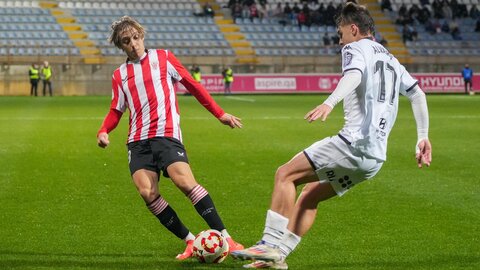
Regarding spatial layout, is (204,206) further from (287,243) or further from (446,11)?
(446,11)

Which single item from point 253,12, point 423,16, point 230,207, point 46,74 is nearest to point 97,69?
point 46,74

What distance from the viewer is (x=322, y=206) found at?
11.0m

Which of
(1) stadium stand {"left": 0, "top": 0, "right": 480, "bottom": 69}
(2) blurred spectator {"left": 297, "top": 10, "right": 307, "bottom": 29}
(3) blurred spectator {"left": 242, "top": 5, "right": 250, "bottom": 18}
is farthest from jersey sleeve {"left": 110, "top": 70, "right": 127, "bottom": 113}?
(3) blurred spectator {"left": 242, "top": 5, "right": 250, "bottom": 18}

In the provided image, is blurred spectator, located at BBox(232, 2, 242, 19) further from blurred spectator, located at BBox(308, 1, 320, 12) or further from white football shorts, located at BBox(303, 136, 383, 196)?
white football shorts, located at BBox(303, 136, 383, 196)

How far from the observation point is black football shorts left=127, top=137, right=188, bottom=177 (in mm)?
7636

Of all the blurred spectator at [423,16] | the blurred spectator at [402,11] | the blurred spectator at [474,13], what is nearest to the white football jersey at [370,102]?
the blurred spectator at [402,11]

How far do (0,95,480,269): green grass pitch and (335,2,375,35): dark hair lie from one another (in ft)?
6.25

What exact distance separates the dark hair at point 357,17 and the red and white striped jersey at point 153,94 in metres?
1.42

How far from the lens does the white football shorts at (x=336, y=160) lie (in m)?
6.80

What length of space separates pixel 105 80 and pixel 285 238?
144 feet

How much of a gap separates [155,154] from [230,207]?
11.0 ft

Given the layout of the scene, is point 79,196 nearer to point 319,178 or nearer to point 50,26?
point 319,178

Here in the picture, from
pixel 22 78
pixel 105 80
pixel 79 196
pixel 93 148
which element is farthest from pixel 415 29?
pixel 79 196

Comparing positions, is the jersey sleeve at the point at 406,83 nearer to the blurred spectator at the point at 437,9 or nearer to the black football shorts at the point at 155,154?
the black football shorts at the point at 155,154
